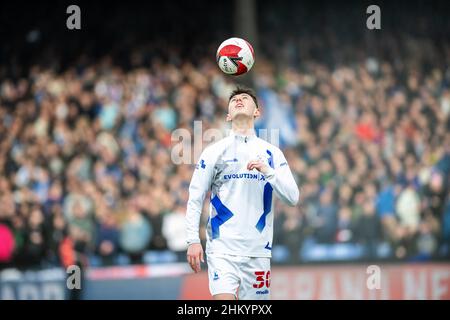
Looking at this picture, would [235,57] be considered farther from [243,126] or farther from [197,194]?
[197,194]

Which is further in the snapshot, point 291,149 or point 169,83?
point 169,83

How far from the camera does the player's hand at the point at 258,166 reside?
681 cm

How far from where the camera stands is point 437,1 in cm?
2048

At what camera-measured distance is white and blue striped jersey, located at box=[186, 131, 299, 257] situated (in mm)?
7145

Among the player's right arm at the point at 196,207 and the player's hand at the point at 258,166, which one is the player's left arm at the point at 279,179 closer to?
the player's hand at the point at 258,166

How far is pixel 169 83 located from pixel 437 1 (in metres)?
6.67

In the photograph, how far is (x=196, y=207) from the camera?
704 cm

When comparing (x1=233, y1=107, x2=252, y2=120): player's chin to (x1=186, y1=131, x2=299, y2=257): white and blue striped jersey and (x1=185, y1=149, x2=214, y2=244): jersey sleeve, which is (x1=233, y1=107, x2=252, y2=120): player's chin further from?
(x1=185, y1=149, x2=214, y2=244): jersey sleeve

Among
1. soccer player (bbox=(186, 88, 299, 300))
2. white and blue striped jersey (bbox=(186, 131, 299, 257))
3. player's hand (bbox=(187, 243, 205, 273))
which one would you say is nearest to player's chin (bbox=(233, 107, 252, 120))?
soccer player (bbox=(186, 88, 299, 300))

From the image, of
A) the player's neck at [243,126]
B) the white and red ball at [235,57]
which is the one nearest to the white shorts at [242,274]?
the player's neck at [243,126]

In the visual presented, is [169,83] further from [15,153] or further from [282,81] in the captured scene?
[15,153]

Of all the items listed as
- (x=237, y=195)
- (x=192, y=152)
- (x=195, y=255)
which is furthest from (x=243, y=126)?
(x=192, y=152)

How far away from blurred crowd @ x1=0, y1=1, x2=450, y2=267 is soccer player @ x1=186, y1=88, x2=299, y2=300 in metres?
6.29
